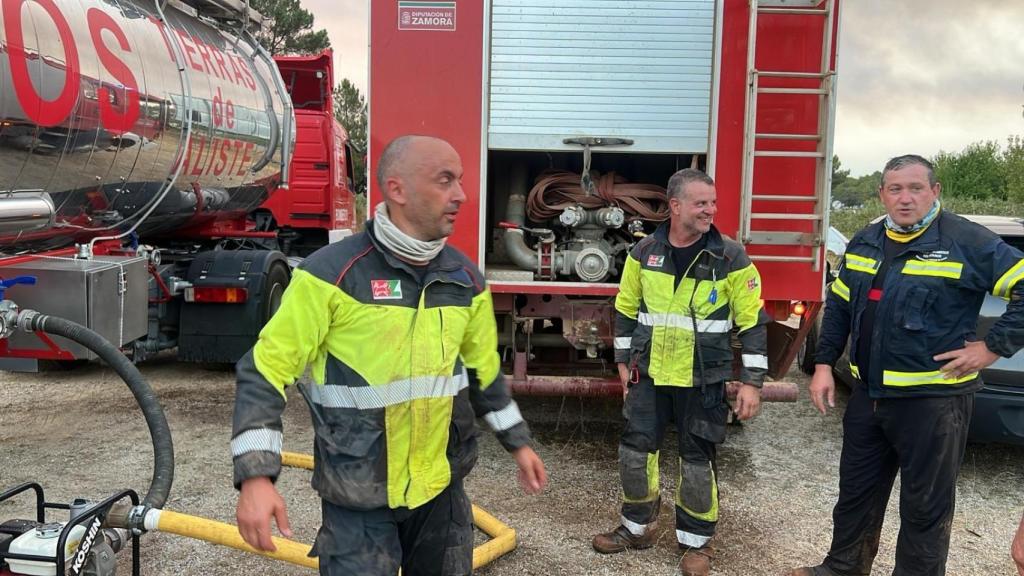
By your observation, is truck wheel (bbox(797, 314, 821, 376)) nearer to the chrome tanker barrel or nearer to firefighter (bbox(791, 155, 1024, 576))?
firefighter (bbox(791, 155, 1024, 576))

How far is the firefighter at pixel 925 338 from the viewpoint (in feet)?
9.78

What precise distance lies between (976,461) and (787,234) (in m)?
2.14

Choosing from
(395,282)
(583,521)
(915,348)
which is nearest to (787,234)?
(915,348)

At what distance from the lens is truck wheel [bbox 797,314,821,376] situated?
7195 millimetres

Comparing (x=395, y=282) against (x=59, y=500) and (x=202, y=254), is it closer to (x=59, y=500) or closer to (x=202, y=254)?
(x=59, y=500)

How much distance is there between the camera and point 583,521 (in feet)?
13.2

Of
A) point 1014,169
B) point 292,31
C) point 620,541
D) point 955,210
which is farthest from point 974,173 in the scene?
point 620,541

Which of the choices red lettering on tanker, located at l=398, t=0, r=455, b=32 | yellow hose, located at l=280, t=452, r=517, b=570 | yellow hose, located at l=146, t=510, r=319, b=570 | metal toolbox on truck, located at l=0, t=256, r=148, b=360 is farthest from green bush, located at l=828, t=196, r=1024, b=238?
yellow hose, located at l=146, t=510, r=319, b=570

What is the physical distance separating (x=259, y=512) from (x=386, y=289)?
654mm

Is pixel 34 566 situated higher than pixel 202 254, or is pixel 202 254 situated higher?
pixel 202 254

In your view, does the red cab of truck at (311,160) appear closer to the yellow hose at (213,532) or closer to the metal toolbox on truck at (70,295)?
the metal toolbox on truck at (70,295)

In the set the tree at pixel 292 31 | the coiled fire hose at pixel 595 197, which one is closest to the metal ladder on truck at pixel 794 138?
the coiled fire hose at pixel 595 197

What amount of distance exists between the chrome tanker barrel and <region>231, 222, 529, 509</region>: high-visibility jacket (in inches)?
90.6

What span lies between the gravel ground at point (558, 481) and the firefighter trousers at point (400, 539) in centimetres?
122
